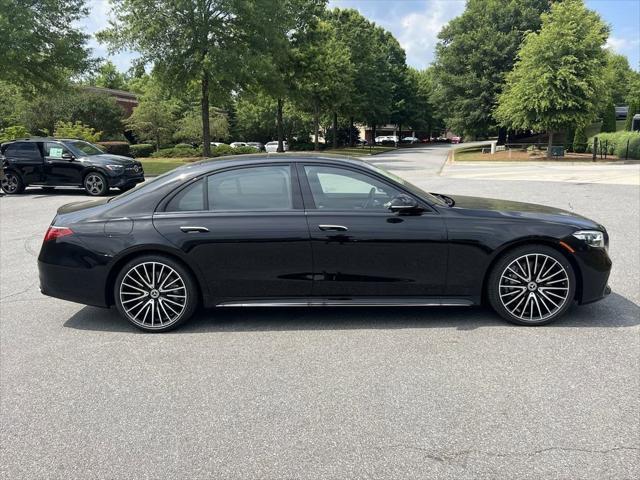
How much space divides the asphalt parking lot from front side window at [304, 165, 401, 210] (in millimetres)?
1089

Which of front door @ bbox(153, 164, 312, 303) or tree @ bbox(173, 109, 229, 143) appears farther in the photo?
tree @ bbox(173, 109, 229, 143)

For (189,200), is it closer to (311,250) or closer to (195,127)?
(311,250)

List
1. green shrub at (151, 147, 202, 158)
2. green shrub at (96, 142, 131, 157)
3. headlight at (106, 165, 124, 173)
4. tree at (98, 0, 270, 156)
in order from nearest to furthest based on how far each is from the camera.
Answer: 1. headlight at (106, 165, 124, 173)
2. tree at (98, 0, 270, 156)
3. green shrub at (96, 142, 131, 157)
4. green shrub at (151, 147, 202, 158)

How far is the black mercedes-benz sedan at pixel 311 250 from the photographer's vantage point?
14.5 feet

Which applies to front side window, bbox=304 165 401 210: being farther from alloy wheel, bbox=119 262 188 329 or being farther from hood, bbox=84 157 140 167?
hood, bbox=84 157 140 167

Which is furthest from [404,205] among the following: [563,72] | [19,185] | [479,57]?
[479,57]

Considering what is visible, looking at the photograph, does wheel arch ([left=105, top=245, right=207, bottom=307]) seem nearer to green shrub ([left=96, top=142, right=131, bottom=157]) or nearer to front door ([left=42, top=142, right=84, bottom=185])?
front door ([left=42, top=142, right=84, bottom=185])

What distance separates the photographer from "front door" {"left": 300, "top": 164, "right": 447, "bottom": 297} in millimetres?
4418

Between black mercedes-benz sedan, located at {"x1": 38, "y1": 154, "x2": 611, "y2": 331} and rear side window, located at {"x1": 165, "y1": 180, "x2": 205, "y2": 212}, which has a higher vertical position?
rear side window, located at {"x1": 165, "y1": 180, "x2": 205, "y2": 212}

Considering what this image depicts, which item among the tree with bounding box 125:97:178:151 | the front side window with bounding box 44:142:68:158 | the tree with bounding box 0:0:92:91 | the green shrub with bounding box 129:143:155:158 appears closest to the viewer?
the front side window with bounding box 44:142:68:158

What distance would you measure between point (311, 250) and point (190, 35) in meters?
23.3

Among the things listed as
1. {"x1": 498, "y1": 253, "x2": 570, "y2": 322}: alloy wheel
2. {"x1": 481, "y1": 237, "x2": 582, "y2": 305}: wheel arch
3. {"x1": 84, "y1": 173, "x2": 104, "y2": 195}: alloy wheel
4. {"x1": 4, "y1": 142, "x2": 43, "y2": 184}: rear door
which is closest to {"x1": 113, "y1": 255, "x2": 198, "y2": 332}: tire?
{"x1": 481, "y1": 237, "x2": 582, "y2": 305}: wheel arch

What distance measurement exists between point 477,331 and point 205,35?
2441 centimetres

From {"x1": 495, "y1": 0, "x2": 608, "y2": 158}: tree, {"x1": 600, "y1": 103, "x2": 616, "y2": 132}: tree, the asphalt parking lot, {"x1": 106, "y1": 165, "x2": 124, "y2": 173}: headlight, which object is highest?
{"x1": 495, "y1": 0, "x2": 608, "y2": 158}: tree
